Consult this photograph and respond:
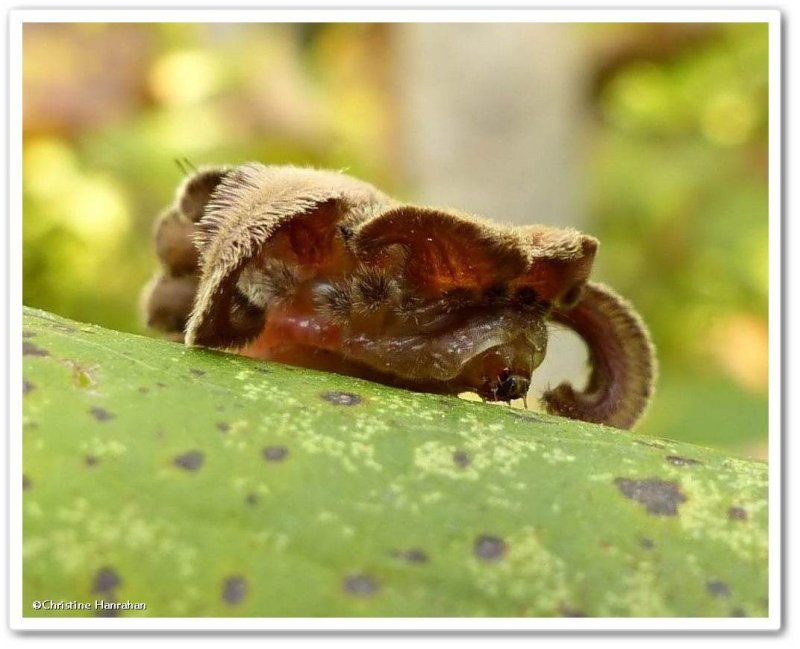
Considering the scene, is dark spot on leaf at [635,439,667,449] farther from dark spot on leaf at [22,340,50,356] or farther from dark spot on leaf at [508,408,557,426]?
dark spot on leaf at [22,340,50,356]

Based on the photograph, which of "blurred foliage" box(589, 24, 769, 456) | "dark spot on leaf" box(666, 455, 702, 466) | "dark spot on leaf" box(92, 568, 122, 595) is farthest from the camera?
"blurred foliage" box(589, 24, 769, 456)

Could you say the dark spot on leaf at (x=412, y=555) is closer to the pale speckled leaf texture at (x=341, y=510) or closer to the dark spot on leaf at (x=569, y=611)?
the pale speckled leaf texture at (x=341, y=510)

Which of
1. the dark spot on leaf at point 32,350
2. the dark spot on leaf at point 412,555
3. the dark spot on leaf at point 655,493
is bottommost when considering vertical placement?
the dark spot on leaf at point 412,555

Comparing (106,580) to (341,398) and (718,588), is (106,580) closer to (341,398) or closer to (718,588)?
(341,398)

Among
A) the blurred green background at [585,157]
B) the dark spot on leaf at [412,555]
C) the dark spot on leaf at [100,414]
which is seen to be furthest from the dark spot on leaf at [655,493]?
the blurred green background at [585,157]

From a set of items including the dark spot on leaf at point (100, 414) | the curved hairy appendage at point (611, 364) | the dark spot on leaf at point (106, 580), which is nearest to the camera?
the dark spot on leaf at point (106, 580)

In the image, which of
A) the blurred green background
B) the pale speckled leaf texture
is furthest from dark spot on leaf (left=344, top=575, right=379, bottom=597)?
the blurred green background

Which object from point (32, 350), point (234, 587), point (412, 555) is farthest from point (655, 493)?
point (32, 350)
